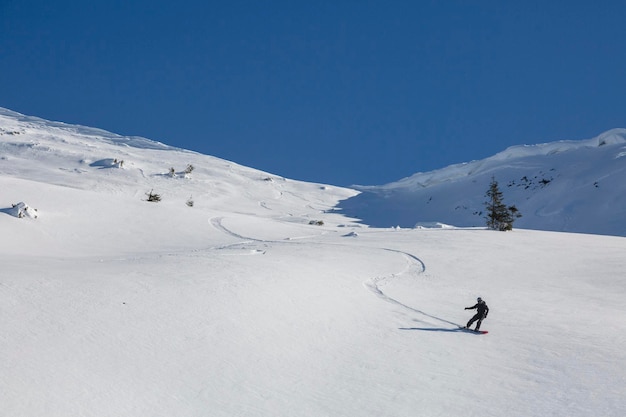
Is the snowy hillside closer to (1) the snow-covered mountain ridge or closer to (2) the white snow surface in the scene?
(1) the snow-covered mountain ridge

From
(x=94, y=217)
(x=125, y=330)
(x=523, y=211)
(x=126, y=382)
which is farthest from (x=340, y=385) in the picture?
(x=523, y=211)

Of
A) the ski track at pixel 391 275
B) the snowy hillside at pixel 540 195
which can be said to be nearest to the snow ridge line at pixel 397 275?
the ski track at pixel 391 275

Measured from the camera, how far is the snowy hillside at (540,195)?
193ft

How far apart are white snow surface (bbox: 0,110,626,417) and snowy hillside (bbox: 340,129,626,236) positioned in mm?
28445

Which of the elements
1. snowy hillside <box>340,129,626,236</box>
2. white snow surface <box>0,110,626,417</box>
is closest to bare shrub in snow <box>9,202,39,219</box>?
white snow surface <box>0,110,626,417</box>

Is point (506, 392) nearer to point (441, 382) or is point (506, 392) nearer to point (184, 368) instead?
point (441, 382)

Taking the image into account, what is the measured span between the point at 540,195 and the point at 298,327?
60283 millimetres

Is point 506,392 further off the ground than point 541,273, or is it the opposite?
point 541,273

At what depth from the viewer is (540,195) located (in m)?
68.4

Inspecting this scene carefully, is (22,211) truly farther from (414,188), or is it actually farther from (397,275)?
(414,188)

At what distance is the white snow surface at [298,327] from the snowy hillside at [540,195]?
93.3ft

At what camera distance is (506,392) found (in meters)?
11.9

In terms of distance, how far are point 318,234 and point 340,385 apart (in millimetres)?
27824

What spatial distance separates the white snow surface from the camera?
11.0 m
